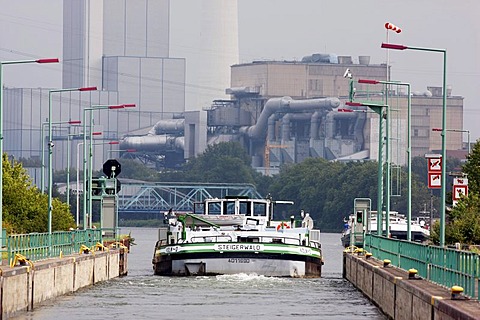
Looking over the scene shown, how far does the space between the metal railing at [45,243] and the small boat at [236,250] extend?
3049 millimetres

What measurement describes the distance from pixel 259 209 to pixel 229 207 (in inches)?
52.1

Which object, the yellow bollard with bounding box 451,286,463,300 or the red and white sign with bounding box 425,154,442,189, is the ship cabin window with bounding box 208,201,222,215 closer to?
the red and white sign with bounding box 425,154,442,189

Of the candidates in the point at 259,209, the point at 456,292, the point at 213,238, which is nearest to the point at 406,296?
the point at 456,292

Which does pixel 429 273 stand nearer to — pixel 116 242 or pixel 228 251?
pixel 228 251

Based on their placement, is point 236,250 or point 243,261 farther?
point 243,261

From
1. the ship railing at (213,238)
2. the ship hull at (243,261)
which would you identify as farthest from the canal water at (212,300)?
the ship railing at (213,238)

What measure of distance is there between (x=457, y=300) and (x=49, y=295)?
18.8m

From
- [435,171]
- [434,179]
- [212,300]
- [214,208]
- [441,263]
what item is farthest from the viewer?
[214,208]

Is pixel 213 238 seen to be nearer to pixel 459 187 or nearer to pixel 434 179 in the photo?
pixel 434 179

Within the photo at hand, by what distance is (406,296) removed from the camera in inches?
1430

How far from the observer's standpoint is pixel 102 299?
48969 millimetres

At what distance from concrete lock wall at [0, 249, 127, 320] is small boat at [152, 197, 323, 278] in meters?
2.79

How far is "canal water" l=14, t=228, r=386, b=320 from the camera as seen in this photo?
4256cm

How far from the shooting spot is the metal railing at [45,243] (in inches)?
1760
